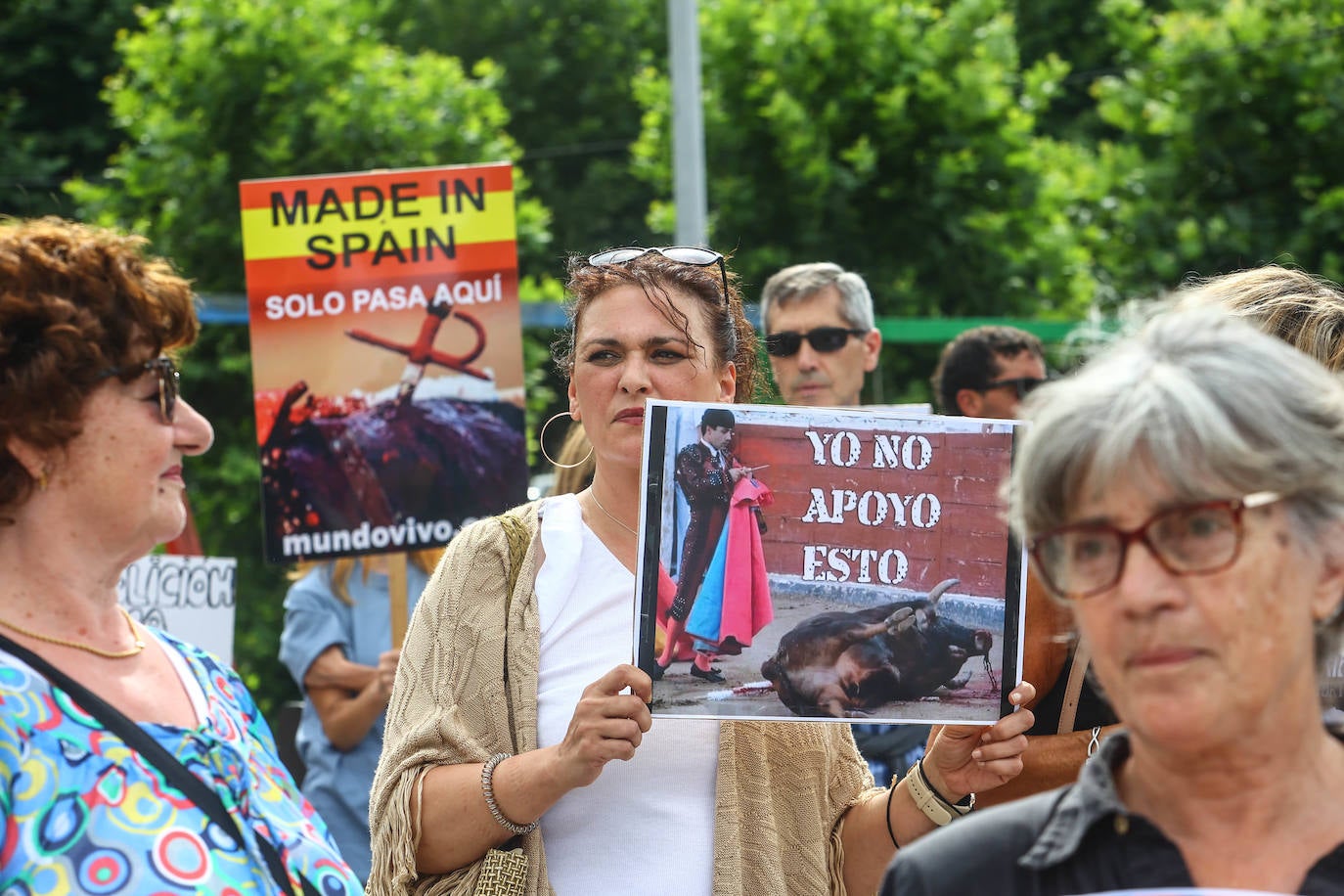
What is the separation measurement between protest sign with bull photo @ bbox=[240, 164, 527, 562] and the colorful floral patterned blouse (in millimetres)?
2346

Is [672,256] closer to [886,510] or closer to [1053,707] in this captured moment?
[886,510]

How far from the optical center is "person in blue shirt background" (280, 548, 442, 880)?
4746 millimetres

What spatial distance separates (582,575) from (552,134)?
16.2 metres

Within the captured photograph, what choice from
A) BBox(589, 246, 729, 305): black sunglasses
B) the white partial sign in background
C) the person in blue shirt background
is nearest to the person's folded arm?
the person in blue shirt background

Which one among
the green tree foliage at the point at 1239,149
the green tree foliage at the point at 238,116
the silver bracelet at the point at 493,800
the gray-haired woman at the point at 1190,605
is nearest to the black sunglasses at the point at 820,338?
the silver bracelet at the point at 493,800

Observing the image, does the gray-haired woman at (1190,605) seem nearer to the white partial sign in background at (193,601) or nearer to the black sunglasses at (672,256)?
the black sunglasses at (672,256)

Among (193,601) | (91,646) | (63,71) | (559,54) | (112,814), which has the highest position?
(559,54)

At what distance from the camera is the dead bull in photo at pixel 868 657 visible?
2488 millimetres

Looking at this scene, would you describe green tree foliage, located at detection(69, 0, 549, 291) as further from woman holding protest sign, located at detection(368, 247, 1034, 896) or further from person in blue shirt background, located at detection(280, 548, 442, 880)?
woman holding protest sign, located at detection(368, 247, 1034, 896)

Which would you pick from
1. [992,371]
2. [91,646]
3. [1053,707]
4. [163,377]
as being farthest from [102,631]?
[992,371]

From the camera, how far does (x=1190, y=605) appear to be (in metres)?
1.54

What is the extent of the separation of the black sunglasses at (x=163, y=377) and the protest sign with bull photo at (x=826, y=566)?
729mm

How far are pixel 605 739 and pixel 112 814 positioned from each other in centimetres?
70

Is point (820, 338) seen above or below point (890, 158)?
below
